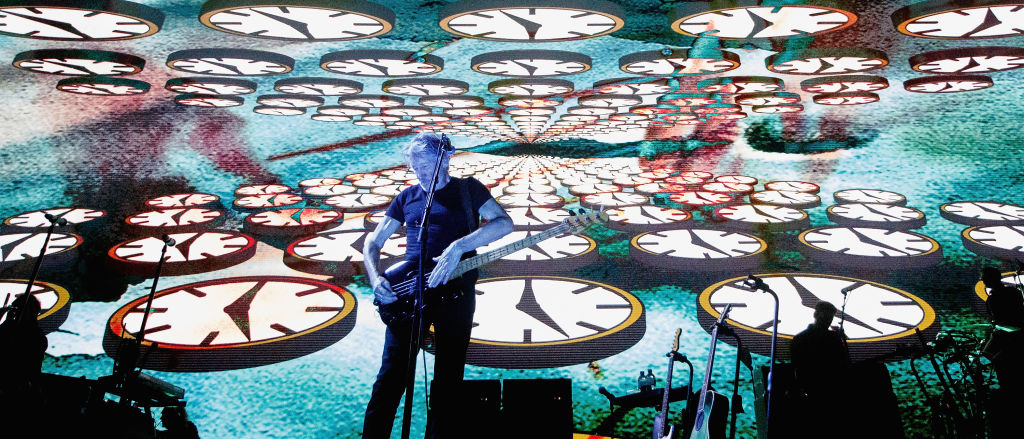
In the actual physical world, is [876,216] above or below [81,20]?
below

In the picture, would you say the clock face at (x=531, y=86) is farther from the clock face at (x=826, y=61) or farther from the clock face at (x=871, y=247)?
the clock face at (x=871, y=247)

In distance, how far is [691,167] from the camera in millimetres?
5609

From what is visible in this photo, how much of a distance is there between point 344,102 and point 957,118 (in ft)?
17.1

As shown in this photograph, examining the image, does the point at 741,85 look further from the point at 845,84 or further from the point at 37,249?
the point at 37,249

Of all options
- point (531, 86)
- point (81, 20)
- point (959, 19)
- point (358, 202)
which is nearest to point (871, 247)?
point (959, 19)

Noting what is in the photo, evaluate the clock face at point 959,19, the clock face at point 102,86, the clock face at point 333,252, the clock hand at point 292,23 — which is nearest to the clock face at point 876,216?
the clock face at point 959,19

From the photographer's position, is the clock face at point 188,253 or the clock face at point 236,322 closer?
the clock face at point 236,322

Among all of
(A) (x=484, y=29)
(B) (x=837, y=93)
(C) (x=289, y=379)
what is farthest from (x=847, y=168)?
(C) (x=289, y=379)

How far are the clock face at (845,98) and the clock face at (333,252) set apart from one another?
3.79 metres

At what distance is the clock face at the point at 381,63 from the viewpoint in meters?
3.44

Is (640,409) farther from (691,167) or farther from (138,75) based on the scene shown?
(138,75)

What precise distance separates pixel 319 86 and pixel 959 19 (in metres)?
3.73

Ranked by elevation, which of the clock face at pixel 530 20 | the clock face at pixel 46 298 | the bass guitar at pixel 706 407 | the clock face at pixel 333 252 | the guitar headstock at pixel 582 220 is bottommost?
the clock face at pixel 46 298

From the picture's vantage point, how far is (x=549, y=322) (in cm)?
303
